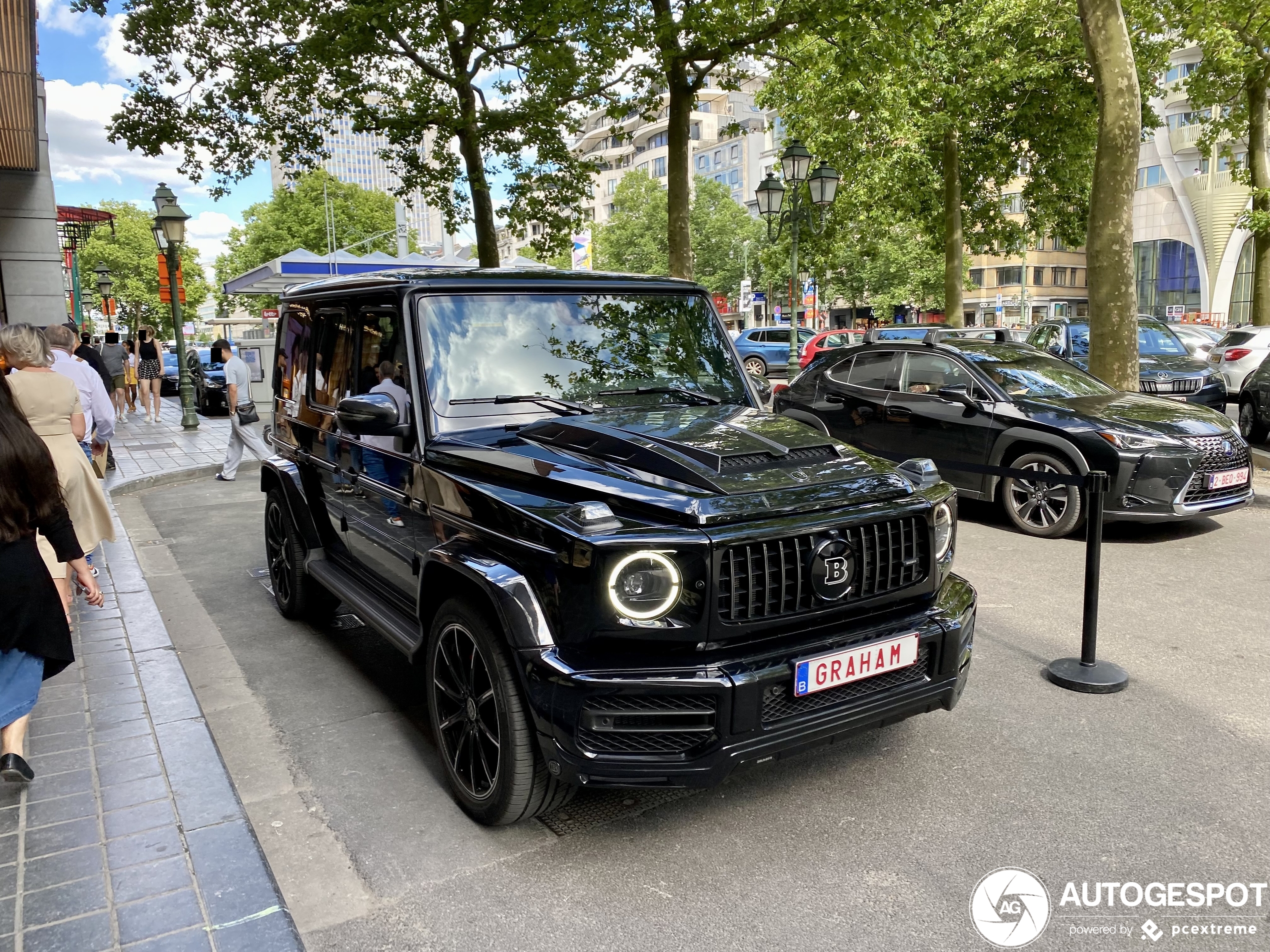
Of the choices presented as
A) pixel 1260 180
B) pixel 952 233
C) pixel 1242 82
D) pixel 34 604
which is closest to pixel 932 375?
pixel 34 604

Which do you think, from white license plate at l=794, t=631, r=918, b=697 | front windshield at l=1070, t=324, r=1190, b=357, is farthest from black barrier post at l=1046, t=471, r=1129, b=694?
front windshield at l=1070, t=324, r=1190, b=357

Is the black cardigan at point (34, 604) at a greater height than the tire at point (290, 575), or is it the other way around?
the black cardigan at point (34, 604)

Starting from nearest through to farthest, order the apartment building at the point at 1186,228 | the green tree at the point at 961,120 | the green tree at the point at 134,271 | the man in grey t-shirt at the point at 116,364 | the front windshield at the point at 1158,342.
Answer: the front windshield at the point at 1158,342, the man in grey t-shirt at the point at 116,364, the green tree at the point at 961,120, the apartment building at the point at 1186,228, the green tree at the point at 134,271

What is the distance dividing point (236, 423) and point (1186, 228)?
55.6 meters

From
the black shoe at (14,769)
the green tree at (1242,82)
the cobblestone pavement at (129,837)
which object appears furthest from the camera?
the green tree at (1242,82)

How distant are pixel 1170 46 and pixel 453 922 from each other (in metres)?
25.6

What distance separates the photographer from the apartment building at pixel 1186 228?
159ft

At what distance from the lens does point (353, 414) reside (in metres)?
3.79

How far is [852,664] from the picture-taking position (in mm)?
3100

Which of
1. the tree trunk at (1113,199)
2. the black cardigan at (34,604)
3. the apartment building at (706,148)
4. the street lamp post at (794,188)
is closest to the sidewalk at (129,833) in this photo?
the black cardigan at (34,604)

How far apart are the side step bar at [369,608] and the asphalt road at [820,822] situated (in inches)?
19.4

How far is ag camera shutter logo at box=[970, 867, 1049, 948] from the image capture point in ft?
8.98

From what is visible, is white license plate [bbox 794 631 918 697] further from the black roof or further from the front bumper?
the black roof

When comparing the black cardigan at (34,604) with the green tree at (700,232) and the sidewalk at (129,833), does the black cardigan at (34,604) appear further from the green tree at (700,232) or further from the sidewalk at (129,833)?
the green tree at (700,232)
